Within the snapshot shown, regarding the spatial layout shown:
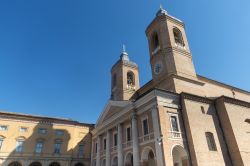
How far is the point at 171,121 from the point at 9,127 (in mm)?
24176

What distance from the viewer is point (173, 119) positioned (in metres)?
18.1

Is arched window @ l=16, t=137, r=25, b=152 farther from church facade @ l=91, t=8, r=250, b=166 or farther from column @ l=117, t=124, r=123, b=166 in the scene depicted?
column @ l=117, t=124, r=123, b=166

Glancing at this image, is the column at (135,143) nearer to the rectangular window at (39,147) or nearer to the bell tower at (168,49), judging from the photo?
the bell tower at (168,49)

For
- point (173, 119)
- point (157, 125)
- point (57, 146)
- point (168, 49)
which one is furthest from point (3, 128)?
point (168, 49)

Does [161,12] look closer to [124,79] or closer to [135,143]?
[124,79]

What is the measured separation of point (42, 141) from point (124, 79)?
15.8 metres

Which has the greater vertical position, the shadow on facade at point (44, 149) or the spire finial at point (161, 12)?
the spire finial at point (161, 12)

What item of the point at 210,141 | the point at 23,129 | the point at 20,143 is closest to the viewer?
the point at 210,141

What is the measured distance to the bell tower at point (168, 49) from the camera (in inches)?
866

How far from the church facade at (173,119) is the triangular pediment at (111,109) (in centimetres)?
12

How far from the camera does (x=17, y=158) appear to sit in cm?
2798

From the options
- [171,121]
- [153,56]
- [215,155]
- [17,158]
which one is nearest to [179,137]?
[171,121]

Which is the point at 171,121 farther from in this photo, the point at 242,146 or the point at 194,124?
the point at 242,146

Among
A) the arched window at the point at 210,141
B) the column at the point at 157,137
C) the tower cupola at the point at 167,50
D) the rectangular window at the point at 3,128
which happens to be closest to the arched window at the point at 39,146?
the rectangular window at the point at 3,128
